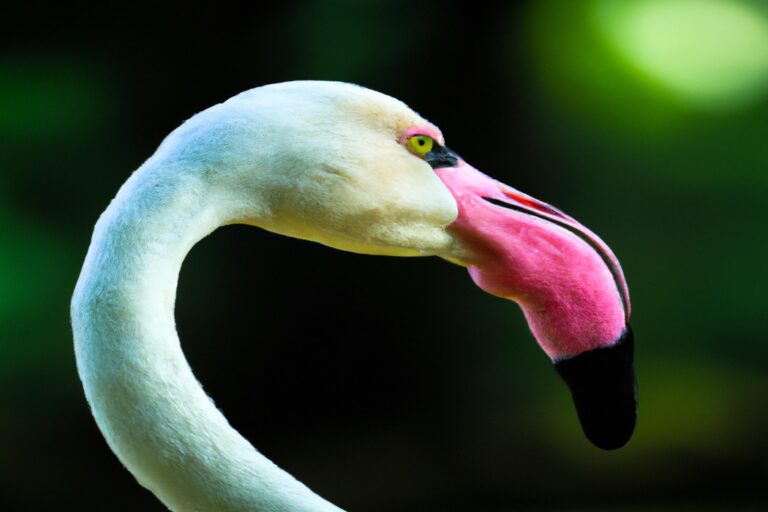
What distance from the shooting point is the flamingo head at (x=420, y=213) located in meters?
0.81

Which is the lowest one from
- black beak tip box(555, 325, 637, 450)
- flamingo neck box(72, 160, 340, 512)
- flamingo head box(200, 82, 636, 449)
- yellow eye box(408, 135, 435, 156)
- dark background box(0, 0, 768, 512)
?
flamingo neck box(72, 160, 340, 512)

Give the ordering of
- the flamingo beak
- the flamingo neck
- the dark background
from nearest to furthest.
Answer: the flamingo neck
the flamingo beak
the dark background

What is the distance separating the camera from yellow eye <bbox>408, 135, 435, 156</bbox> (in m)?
0.89

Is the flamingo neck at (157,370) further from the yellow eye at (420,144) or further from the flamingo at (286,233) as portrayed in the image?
the yellow eye at (420,144)

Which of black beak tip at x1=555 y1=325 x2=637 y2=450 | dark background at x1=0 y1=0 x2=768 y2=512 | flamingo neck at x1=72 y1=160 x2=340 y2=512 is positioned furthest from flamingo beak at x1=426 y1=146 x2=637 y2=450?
dark background at x1=0 y1=0 x2=768 y2=512

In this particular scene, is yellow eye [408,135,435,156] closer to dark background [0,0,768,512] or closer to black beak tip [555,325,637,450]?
black beak tip [555,325,637,450]

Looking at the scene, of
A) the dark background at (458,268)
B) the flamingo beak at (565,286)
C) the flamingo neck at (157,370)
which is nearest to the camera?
the flamingo neck at (157,370)

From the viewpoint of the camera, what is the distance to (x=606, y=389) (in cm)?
89

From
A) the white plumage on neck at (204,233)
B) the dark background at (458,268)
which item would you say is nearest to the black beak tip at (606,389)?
the white plumage on neck at (204,233)

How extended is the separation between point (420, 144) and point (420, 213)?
68mm

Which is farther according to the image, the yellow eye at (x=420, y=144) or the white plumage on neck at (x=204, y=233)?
the yellow eye at (x=420, y=144)

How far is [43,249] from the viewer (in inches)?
107

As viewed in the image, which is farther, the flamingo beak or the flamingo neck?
the flamingo beak

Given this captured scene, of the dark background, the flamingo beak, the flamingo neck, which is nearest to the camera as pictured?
the flamingo neck
